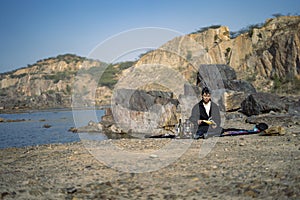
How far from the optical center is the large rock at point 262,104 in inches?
710

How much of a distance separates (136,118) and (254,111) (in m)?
7.17

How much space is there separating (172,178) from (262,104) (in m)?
14.3

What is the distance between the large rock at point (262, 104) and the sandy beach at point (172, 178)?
36.8 feet

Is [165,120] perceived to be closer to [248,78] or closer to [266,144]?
[266,144]

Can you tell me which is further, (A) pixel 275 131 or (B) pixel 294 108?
(B) pixel 294 108

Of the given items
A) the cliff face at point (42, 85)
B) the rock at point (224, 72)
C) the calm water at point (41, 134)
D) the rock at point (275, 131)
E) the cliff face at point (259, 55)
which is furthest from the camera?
the cliff face at point (42, 85)

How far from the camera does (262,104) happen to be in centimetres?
1806

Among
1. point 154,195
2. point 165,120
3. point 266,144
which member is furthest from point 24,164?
point 165,120

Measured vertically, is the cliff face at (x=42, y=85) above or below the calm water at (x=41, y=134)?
above

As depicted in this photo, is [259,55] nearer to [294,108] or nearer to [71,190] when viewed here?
[294,108]

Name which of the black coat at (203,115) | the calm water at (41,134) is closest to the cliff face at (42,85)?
the calm water at (41,134)

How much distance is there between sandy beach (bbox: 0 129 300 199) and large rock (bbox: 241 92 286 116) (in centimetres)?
1123

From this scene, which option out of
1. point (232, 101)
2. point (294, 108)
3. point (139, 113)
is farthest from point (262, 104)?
point (139, 113)

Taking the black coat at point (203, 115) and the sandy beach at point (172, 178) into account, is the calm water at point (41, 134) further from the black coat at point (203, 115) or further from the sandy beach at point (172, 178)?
the sandy beach at point (172, 178)
